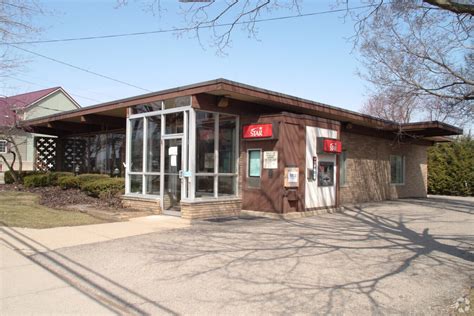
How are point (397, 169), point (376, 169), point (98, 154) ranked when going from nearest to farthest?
point (376, 169), point (98, 154), point (397, 169)

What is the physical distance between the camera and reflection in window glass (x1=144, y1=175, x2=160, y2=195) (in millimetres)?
13156

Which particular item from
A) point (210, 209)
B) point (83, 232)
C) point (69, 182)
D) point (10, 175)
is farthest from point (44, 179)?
point (83, 232)

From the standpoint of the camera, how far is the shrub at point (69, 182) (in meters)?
17.2

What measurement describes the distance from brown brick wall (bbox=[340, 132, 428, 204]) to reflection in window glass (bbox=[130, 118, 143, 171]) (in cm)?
778

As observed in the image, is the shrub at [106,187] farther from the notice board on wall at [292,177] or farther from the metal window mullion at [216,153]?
the notice board on wall at [292,177]

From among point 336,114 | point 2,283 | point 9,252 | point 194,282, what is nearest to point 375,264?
point 194,282

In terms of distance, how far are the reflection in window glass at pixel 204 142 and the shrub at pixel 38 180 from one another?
9.91 metres

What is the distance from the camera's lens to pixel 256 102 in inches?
524

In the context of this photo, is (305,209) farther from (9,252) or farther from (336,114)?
(9,252)

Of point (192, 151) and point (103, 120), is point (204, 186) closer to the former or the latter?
point (192, 151)

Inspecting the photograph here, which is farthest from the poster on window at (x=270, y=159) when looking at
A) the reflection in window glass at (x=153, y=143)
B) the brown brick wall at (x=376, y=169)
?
the brown brick wall at (x=376, y=169)

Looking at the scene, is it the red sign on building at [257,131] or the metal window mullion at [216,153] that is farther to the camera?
the metal window mullion at [216,153]

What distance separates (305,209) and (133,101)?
6.34 m

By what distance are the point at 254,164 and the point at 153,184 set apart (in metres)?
3.19
